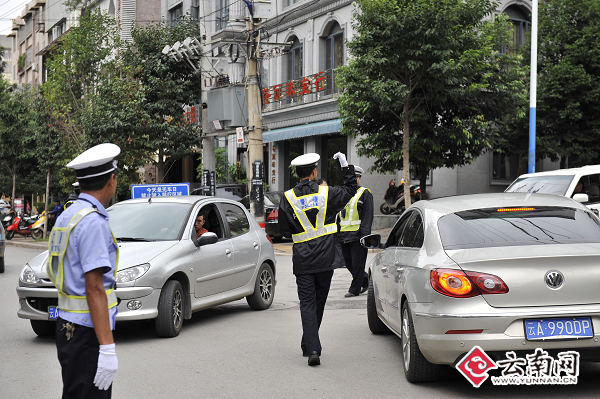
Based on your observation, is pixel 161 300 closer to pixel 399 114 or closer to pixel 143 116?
pixel 399 114

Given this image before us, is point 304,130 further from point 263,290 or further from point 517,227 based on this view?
point 517,227

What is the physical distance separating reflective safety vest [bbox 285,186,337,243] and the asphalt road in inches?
44.9

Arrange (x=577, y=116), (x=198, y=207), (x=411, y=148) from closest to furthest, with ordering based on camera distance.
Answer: (x=198, y=207) < (x=411, y=148) < (x=577, y=116)

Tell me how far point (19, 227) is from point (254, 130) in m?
16.1

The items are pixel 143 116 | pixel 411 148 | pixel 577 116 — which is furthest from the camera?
pixel 143 116

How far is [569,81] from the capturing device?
26266 millimetres

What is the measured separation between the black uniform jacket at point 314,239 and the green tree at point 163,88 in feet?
78.5

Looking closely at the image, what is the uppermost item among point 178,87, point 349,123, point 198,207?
point 178,87

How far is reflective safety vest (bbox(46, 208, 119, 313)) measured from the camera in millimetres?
3672

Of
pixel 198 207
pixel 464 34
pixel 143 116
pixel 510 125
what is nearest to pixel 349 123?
pixel 464 34

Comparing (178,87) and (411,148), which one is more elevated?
(178,87)

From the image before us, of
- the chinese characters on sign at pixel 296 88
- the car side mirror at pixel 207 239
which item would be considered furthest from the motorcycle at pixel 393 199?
the car side mirror at pixel 207 239

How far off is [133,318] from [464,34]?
15.6m

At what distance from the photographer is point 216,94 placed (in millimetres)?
24375
